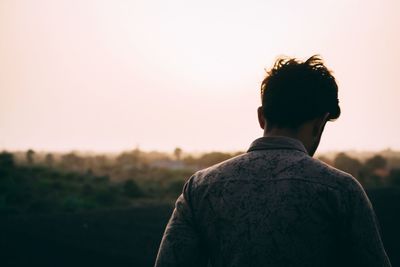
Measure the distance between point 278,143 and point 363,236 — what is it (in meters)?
0.53

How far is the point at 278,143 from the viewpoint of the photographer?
6.49 ft

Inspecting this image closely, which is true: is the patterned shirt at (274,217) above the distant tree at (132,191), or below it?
above

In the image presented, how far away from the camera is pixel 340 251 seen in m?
1.80

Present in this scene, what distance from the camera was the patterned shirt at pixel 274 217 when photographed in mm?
1755

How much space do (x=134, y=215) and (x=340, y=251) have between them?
20.1 metres

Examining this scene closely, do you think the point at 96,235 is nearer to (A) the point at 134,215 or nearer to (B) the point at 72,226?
(B) the point at 72,226

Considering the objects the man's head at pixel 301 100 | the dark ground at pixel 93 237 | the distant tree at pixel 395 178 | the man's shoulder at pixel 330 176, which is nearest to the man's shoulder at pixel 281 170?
the man's shoulder at pixel 330 176

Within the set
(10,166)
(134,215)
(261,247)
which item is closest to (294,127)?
(261,247)

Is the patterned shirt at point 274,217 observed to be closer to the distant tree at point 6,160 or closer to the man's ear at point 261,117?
the man's ear at point 261,117

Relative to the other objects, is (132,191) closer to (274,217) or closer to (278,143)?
(278,143)

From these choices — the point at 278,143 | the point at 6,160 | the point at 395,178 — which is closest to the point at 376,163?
the point at 395,178

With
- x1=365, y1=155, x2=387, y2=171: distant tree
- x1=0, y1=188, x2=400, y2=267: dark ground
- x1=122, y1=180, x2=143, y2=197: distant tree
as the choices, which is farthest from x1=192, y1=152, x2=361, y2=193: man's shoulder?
x1=365, y1=155, x2=387, y2=171: distant tree

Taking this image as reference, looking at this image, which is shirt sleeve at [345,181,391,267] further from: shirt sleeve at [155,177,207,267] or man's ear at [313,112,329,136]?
shirt sleeve at [155,177,207,267]

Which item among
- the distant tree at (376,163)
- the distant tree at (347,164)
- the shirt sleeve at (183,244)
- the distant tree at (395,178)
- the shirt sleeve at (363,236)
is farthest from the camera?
the distant tree at (376,163)
